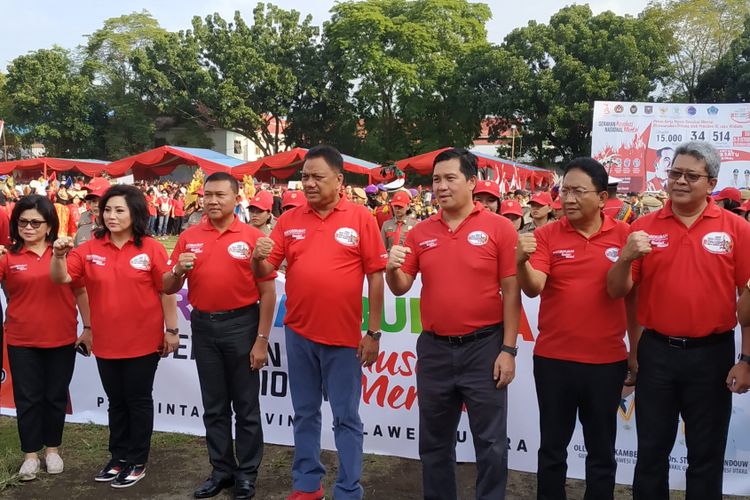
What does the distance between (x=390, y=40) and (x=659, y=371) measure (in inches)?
1767

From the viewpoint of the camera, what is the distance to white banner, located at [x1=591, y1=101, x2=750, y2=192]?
13234 millimetres

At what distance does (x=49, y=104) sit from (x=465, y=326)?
5699 centimetres

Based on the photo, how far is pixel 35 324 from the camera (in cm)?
423

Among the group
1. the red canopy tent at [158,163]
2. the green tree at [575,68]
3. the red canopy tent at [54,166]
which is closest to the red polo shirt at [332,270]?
the red canopy tent at [158,163]

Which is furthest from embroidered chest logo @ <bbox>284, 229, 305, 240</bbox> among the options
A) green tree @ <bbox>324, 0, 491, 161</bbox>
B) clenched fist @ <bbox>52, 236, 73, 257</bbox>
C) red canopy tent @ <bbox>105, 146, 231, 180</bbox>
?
green tree @ <bbox>324, 0, 491, 161</bbox>

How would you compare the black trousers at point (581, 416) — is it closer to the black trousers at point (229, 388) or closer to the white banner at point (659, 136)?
the black trousers at point (229, 388)

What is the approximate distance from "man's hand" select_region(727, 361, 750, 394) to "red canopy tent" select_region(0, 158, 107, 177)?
38.5 meters

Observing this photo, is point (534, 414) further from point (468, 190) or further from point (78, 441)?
point (78, 441)

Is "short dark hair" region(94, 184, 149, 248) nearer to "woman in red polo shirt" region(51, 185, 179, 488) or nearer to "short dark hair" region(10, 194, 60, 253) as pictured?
"woman in red polo shirt" region(51, 185, 179, 488)

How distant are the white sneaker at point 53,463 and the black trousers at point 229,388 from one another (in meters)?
1.12

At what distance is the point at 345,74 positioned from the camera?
4662 centimetres

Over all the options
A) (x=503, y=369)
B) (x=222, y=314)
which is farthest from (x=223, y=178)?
(x=503, y=369)

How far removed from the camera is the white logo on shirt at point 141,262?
4094 mm

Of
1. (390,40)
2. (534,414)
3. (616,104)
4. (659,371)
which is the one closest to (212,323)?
(534,414)
